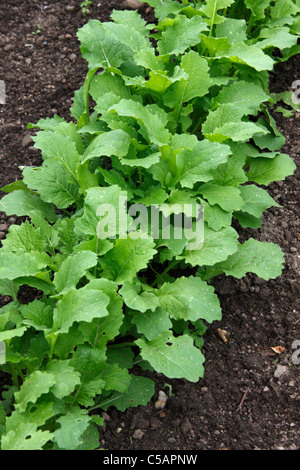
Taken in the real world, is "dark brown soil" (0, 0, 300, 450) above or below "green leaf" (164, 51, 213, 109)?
below

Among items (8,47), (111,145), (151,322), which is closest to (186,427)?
(151,322)

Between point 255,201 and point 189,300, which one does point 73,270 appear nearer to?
point 189,300

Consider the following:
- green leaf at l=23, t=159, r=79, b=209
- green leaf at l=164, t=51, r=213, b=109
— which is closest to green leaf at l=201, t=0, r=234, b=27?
green leaf at l=164, t=51, r=213, b=109

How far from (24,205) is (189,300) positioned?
1244 millimetres

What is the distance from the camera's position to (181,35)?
3.65m

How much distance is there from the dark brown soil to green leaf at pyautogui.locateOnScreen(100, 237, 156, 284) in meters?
0.60

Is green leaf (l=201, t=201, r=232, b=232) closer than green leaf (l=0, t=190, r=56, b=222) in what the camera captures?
Yes

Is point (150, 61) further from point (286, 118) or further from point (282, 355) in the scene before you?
point (282, 355)

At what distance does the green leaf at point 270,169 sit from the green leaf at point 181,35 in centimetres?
89

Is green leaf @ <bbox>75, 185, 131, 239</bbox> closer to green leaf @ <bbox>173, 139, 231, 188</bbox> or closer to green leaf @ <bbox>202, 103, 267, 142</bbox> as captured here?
green leaf @ <bbox>173, 139, 231, 188</bbox>

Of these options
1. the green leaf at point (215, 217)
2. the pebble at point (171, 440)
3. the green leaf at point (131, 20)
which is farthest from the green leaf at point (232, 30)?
the pebble at point (171, 440)

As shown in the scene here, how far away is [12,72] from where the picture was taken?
178 inches

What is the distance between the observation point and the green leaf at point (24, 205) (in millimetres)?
3264

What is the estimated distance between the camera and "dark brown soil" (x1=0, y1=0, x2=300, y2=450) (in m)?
2.65
